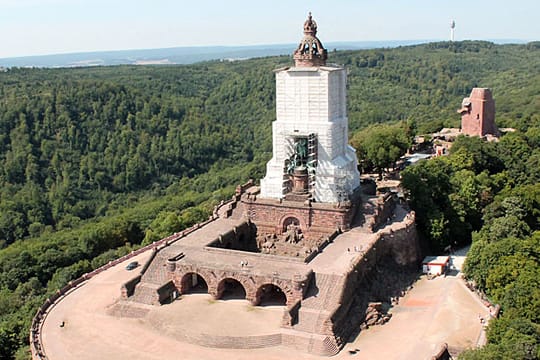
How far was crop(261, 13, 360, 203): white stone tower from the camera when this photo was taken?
45.4m

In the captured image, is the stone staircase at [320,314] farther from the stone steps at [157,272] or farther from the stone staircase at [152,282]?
the stone steps at [157,272]

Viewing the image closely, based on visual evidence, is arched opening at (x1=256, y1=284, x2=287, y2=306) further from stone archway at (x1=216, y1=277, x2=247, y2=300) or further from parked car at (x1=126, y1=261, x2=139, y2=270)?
parked car at (x1=126, y1=261, x2=139, y2=270)

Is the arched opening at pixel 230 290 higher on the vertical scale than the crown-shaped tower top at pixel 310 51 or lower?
lower

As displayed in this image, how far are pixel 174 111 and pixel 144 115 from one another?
10229mm

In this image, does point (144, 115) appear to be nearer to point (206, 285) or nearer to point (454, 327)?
point (206, 285)

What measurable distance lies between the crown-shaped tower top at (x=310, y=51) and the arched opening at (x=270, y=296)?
1818cm

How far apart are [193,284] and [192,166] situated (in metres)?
69.3

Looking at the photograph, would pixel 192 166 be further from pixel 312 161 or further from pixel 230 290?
pixel 230 290

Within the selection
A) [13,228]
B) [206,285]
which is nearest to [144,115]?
[13,228]

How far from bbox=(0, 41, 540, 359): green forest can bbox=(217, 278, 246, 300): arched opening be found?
12497 millimetres

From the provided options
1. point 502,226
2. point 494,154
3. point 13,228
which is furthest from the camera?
point 13,228

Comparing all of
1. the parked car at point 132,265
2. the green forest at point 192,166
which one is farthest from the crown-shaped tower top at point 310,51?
the parked car at point 132,265

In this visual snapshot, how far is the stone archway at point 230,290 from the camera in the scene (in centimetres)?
3821

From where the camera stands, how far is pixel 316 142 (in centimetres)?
4594
